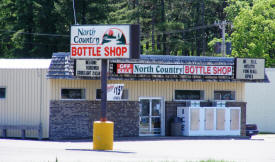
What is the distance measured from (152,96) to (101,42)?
27.4 ft

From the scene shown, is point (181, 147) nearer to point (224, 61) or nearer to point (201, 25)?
point (224, 61)

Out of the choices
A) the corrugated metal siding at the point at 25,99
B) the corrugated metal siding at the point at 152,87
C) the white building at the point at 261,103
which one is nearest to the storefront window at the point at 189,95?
the corrugated metal siding at the point at 152,87

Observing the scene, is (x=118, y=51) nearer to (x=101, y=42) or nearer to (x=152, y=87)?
(x=101, y=42)

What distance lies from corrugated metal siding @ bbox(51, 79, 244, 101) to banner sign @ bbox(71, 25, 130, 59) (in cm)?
523

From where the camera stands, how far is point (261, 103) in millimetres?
38531

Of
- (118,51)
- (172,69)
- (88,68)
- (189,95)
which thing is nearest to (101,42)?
(118,51)

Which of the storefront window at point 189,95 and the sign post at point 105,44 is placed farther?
the storefront window at point 189,95

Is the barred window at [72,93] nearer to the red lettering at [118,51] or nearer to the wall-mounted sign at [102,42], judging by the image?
the wall-mounted sign at [102,42]

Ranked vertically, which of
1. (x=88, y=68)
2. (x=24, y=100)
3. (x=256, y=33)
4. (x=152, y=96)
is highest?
(x=256, y=33)

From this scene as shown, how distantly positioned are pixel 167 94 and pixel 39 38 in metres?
27.2

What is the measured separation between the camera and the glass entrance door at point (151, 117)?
2973 cm

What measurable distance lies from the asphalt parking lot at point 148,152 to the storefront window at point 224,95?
4.87m

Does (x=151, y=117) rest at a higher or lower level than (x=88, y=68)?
lower

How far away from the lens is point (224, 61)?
97.9ft
